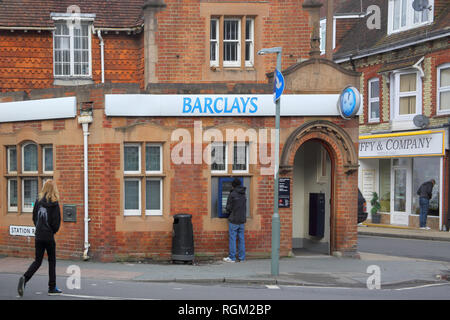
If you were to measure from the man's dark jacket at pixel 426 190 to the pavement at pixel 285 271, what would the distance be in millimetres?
8689

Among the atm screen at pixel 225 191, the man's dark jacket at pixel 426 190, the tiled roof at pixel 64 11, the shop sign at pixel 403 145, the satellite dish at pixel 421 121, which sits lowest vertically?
the man's dark jacket at pixel 426 190

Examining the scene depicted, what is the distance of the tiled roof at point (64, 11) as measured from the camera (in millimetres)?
19391

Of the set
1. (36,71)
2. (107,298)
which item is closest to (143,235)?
(107,298)

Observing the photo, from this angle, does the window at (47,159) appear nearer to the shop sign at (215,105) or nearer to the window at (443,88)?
the shop sign at (215,105)

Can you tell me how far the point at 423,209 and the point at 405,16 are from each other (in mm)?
8304

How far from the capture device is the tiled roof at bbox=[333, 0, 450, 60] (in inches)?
953

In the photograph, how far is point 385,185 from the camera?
28.0 metres

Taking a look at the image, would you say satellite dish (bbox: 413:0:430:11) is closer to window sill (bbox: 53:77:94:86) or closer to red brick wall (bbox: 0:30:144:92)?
red brick wall (bbox: 0:30:144:92)

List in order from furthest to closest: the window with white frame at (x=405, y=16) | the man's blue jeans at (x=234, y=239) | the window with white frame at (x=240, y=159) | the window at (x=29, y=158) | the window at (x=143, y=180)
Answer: the window with white frame at (x=405, y=16)
the window at (x=29, y=158)
the window with white frame at (x=240, y=159)
the window at (x=143, y=180)
the man's blue jeans at (x=234, y=239)

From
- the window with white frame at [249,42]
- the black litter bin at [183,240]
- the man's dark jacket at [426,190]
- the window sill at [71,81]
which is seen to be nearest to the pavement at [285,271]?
the black litter bin at [183,240]

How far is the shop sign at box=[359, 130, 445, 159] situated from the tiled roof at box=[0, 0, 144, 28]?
12068 millimetres

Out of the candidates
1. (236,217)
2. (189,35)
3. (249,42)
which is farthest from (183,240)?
(249,42)

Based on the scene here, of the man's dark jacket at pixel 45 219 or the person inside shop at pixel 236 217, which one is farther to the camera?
the person inside shop at pixel 236 217

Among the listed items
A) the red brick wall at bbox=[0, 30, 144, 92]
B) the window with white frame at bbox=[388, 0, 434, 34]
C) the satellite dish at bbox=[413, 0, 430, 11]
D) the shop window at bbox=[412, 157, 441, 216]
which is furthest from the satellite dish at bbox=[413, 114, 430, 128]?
the red brick wall at bbox=[0, 30, 144, 92]
